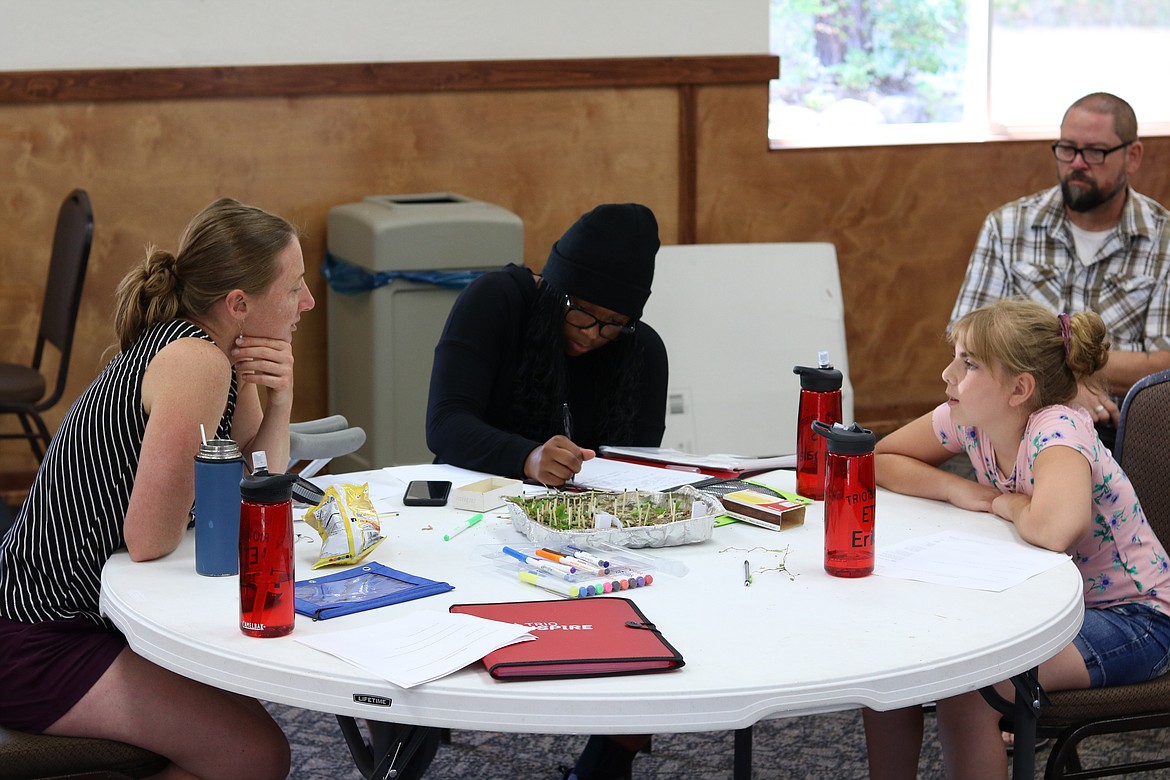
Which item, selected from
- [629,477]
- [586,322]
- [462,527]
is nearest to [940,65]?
[586,322]

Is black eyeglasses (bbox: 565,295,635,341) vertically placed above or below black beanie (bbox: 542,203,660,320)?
below

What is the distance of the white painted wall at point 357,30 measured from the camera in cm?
414

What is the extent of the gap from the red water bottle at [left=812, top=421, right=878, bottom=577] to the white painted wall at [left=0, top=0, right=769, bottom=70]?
3.18 meters

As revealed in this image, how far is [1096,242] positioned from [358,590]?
270 cm

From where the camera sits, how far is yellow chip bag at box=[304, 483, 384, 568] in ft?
5.88

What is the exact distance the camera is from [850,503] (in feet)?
5.60

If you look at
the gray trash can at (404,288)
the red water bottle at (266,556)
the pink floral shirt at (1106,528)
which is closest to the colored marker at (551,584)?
the red water bottle at (266,556)

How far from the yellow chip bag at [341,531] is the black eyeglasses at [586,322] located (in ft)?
2.67

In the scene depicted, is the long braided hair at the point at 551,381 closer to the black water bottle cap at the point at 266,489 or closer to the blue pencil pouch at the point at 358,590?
the blue pencil pouch at the point at 358,590

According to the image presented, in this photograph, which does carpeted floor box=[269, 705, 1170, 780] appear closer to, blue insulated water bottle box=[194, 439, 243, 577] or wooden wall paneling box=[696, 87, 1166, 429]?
blue insulated water bottle box=[194, 439, 243, 577]

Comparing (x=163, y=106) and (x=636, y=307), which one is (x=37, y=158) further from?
(x=636, y=307)

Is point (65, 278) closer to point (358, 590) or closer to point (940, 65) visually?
point (358, 590)

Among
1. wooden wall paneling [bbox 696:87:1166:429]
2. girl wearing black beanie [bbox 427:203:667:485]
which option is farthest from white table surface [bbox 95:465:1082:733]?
wooden wall paneling [bbox 696:87:1166:429]

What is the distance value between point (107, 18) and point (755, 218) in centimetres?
241
